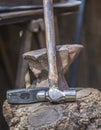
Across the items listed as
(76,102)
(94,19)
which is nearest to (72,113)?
(76,102)

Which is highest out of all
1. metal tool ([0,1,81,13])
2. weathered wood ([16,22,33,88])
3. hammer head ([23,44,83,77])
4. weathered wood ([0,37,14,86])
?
metal tool ([0,1,81,13])

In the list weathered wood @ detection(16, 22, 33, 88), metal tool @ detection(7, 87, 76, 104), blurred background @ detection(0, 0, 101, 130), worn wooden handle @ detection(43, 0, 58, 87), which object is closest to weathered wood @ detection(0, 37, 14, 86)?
blurred background @ detection(0, 0, 101, 130)

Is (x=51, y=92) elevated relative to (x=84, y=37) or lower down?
elevated

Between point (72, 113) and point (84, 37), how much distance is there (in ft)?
5.28

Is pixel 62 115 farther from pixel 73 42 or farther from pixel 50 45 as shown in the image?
pixel 73 42

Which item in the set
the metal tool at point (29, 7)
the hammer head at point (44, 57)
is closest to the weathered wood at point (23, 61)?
the metal tool at point (29, 7)

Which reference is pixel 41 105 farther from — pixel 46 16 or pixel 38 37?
pixel 38 37

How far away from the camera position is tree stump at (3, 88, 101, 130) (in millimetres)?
1007

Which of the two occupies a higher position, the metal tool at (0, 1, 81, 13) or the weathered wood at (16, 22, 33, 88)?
the metal tool at (0, 1, 81, 13)

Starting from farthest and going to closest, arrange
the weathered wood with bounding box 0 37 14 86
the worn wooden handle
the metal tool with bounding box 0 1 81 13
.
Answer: the weathered wood with bounding box 0 37 14 86
the metal tool with bounding box 0 1 81 13
the worn wooden handle

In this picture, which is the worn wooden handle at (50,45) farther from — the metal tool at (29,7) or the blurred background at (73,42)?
the blurred background at (73,42)

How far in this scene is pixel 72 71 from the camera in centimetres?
192

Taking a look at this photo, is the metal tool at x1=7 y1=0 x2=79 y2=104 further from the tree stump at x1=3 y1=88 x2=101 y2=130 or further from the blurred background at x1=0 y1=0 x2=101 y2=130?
the blurred background at x1=0 y1=0 x2=101 y2=130

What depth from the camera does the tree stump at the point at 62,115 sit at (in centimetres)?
101
